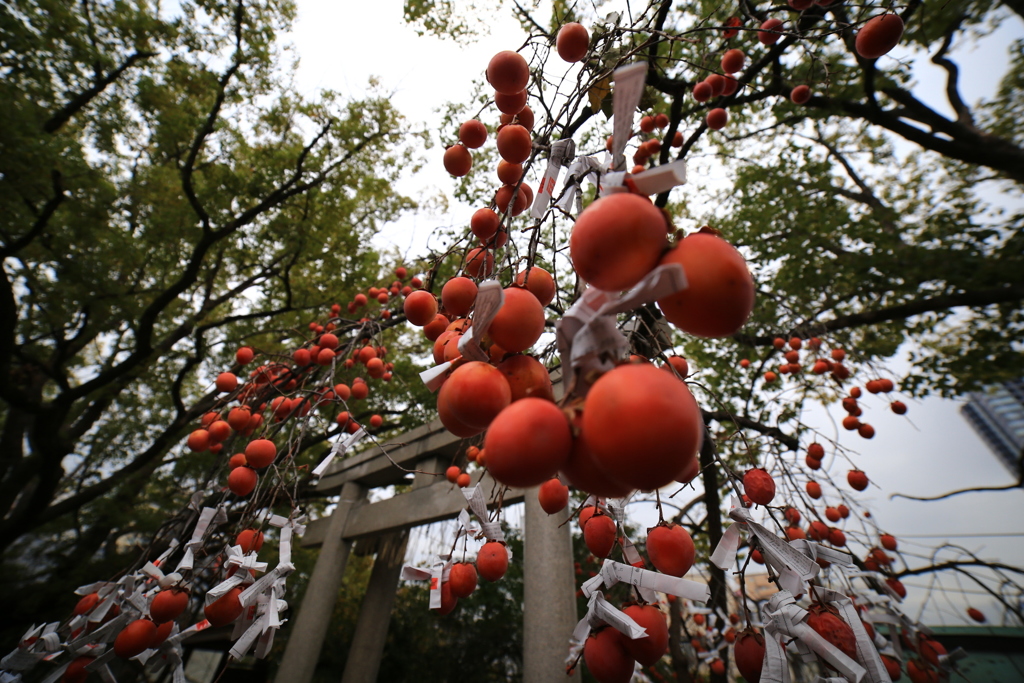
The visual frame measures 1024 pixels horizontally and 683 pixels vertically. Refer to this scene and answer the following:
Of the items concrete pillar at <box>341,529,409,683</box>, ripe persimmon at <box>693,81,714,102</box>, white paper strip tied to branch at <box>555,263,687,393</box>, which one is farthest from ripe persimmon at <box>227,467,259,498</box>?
ripe persimmon at <box>693,81,714,102</box>

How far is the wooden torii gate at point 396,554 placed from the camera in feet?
7.80

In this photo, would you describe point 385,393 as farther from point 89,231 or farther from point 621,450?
point 621,450

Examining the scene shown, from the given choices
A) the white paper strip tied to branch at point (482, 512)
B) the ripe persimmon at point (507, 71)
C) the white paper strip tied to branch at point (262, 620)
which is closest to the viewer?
the ripe persimmon at point (507, 71)

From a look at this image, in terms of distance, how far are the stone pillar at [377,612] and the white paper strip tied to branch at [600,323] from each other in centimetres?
400

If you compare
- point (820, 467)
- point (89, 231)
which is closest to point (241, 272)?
point (89, 231)

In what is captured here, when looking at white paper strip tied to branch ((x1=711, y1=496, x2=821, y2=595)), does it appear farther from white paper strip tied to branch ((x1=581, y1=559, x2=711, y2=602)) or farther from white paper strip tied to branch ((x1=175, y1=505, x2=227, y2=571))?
white paper strip tied to branch ((x1=175, y1=505, x2=227, y2=571))

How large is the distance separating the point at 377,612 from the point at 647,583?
517cm

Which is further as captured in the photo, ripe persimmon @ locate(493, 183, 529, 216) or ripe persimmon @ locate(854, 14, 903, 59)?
ripe persimmon @ locate(854, 14, 903, 59)

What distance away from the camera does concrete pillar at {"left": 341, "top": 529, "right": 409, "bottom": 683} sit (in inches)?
181

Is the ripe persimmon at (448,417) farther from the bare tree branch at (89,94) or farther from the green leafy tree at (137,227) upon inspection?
the bare tree branch at (89,94)

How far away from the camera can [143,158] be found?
22.5ft

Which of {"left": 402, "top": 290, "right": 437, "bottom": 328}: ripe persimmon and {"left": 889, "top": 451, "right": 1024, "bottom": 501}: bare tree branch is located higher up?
{"left": 402, "top": 290, "right": 437, "bottom": 328}: ripe persimmon

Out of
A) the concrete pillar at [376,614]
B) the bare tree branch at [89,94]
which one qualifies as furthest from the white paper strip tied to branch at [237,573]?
the bare tree branch at [89,94]

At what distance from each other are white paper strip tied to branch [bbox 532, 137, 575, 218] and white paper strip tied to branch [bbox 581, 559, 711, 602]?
35.5 inches
